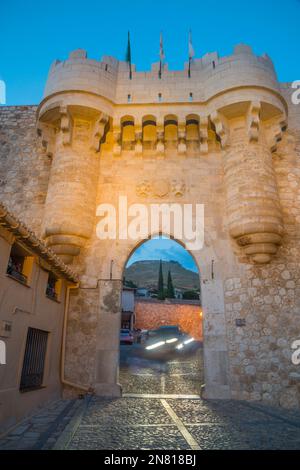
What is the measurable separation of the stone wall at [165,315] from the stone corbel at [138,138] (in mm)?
22532

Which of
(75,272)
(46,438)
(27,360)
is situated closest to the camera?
(46,438)

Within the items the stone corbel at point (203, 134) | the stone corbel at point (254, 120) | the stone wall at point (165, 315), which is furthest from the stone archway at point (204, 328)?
the stone wall at point (165, 315)

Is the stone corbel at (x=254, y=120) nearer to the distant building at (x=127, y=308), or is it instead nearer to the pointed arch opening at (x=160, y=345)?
the pointed arch opening at (x=160, y=345)

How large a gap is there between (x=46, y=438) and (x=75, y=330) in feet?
11.5

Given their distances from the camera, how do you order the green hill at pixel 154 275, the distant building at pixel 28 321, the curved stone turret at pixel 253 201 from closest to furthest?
the distant building at pixel 28 321
the curved stone turret at pixel 253 201
the green hill at pixel 154 275

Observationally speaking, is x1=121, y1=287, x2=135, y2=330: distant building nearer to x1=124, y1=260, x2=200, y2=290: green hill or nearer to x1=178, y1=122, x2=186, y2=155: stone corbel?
x1=178, y1=122, x2=186, y2=155: stone corbel

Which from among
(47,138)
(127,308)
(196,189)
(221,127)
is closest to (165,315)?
(127,308)

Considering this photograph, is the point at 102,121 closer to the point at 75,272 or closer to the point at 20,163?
the point at 20,163

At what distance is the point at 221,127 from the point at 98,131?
11.6ft

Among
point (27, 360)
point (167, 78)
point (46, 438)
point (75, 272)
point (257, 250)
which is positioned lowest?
point (46, 438)

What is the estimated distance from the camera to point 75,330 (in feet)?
24.0

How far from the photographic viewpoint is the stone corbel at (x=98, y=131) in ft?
28.0

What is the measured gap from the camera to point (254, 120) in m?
8.03
